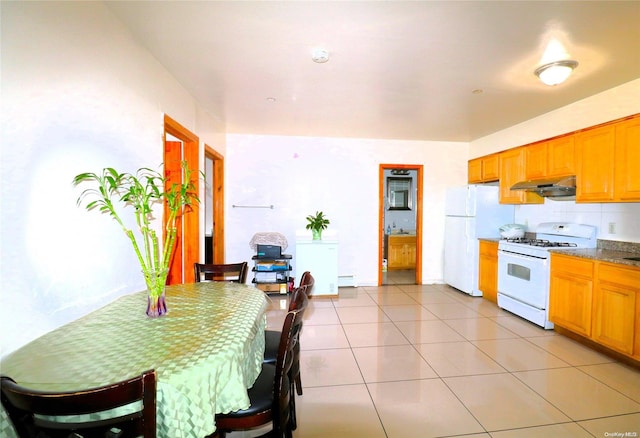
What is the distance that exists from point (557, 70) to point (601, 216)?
191 cm

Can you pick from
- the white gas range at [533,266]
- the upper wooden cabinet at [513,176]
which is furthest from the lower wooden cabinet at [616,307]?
the upper wooden cabinet at [513,176]

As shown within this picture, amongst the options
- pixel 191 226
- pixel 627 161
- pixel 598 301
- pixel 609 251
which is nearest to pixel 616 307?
pixel 598 301

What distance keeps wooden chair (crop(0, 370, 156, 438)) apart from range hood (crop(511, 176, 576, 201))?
413 centimetres

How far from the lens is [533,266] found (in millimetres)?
3521

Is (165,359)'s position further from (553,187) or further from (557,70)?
(553,187)

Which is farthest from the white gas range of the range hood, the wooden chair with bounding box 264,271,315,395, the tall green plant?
the tall green plant

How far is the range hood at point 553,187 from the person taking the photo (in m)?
3.41

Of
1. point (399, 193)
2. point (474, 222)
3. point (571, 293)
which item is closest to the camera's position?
point (571, 293)

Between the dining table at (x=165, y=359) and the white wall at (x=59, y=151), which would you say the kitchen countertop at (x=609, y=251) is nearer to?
the dining table at (x=165, y=359)

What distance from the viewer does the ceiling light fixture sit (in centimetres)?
244

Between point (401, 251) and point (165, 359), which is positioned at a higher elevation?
point (165, 359)

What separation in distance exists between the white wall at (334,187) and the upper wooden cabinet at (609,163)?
2.26m

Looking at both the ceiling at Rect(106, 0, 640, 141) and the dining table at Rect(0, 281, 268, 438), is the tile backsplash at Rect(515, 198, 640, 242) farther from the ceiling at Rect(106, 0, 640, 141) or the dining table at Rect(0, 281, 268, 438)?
the dining table at Rect(0, 281, 268, 438)

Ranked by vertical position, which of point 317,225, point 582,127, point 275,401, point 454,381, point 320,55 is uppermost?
point 320,55
